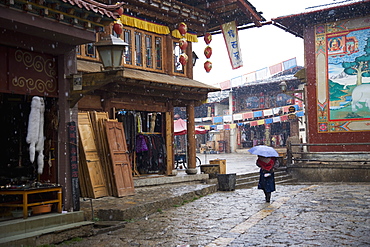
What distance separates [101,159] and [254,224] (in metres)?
5.13

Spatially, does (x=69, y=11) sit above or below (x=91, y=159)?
above

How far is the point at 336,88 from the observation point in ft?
71.2

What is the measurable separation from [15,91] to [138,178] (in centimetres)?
803

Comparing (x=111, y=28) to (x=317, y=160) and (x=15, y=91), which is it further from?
(x=317, y=160)

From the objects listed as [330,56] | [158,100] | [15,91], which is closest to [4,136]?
[15,91]

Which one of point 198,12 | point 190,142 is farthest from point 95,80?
point 198,12

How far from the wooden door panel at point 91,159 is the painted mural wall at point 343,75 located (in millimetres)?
13188

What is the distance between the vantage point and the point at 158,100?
55.8 ft

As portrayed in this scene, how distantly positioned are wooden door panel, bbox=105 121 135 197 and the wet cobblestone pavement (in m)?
1.60

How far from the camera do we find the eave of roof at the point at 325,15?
20.7 metres

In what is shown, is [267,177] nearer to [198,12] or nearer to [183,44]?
[183,44]

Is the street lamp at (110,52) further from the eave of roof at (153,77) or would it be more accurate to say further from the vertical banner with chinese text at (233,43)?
the vertical banner with chinese text at (233,43)

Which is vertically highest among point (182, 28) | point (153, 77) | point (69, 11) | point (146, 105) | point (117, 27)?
point (182, 28)

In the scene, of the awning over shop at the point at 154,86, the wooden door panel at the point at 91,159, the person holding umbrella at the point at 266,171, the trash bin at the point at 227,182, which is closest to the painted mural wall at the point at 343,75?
the awning over shop at the point at 154,86
